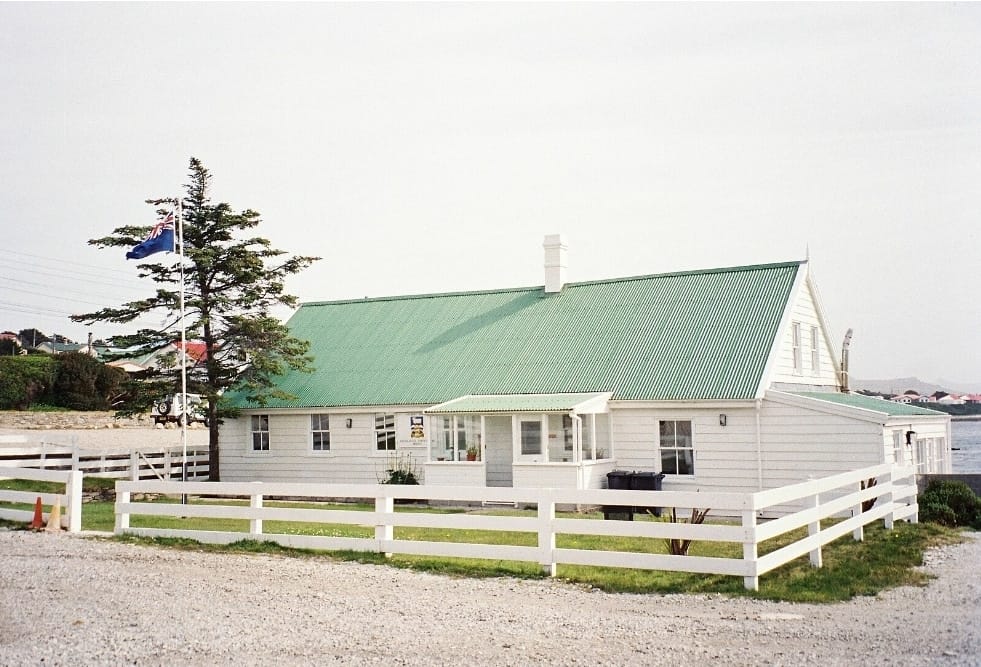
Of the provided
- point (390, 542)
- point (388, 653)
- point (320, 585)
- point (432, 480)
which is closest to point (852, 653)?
point (388, 653)

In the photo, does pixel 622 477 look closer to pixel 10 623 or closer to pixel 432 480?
pixel 432 480

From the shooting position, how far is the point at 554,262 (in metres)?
29.0

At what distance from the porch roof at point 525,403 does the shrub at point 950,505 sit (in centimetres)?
→ 698

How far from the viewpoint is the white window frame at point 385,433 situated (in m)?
26.3

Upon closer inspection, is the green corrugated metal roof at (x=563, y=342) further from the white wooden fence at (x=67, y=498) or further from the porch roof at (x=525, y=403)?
the white wooden fence at (x=67, y=498)

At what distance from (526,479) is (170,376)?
36.2 feet

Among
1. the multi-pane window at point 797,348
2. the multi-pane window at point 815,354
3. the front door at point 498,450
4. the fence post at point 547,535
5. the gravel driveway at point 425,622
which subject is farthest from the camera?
the multi-pane window at point 815,354

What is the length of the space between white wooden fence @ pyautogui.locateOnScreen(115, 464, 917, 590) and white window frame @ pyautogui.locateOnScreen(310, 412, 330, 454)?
11.0 m

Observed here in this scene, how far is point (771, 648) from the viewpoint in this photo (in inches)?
337

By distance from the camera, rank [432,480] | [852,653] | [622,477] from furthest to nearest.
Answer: [432,480] → [622,477] → [852,653]

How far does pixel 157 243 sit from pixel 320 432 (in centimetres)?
702

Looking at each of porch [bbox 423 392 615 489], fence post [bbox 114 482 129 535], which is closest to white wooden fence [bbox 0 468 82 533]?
fence post [bbox 114 482 129 535]

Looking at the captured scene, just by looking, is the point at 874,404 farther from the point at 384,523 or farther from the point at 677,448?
the point at 384,523

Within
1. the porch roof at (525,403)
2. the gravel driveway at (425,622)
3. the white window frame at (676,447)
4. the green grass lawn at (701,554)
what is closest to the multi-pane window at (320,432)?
the porch roof at (525,403)
